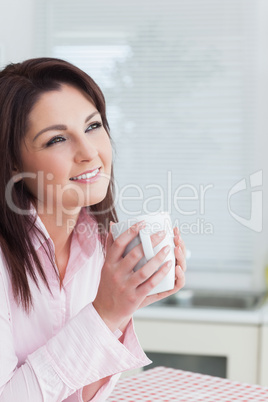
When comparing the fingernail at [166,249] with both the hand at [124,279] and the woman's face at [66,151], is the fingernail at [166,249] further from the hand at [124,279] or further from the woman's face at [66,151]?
the woman's face at [66,151]

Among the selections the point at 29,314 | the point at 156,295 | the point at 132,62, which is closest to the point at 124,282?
the point at 156,295

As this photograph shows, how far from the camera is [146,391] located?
1.20 meters

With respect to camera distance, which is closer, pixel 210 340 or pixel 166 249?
pixel 166 249

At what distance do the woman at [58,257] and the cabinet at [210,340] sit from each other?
1.29 meters

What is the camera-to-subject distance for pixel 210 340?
251 cm

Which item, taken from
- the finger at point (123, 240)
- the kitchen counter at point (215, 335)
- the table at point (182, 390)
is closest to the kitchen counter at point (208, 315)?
the kitchen counter at point (215, 335)

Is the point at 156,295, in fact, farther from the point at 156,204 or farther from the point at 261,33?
the point at 261,33

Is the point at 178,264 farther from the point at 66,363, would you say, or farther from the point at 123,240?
the point at 66,363

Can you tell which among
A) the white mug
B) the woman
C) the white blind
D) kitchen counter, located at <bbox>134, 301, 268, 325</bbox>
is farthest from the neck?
the white blind

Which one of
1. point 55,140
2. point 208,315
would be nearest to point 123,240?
point 55,140

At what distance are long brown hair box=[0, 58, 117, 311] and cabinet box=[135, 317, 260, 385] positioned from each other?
4.65 feet

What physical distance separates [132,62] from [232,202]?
0.91m

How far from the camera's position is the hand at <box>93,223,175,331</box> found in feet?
3.20

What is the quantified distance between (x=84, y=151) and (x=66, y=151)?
0.03 meters
